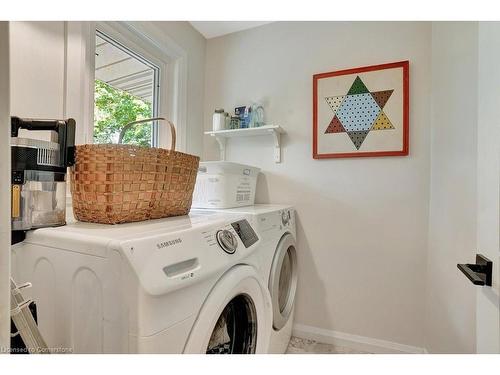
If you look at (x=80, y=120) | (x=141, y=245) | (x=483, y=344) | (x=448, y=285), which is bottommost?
(x=448, y=285)

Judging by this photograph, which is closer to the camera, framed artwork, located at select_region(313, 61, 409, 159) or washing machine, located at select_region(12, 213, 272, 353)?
washing machine, located at select_region(12, 213, 272, 353)

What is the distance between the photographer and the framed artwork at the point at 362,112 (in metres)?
1.58

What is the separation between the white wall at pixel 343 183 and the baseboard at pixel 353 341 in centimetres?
3

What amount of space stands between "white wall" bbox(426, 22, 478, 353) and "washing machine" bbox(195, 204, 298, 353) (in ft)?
2.58

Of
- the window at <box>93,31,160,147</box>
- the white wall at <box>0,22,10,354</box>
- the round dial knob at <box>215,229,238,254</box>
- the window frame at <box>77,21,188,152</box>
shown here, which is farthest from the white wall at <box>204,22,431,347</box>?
the white wall at <box>0,22,10,354</box>

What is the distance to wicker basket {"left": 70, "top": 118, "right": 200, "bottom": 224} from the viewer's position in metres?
0.84

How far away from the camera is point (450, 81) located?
1224mm

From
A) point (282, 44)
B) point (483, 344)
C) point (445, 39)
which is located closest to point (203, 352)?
point (483, 344)

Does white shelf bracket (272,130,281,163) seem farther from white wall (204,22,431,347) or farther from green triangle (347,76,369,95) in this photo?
green triangle (347,76,369,95)

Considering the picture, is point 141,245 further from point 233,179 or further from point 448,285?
point 448,285

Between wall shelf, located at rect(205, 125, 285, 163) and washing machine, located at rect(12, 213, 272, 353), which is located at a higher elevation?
wall shelf, located at rect(205, 125, 285, 163)

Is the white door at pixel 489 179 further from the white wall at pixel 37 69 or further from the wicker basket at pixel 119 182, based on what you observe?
the white wall at pixel 37 69
